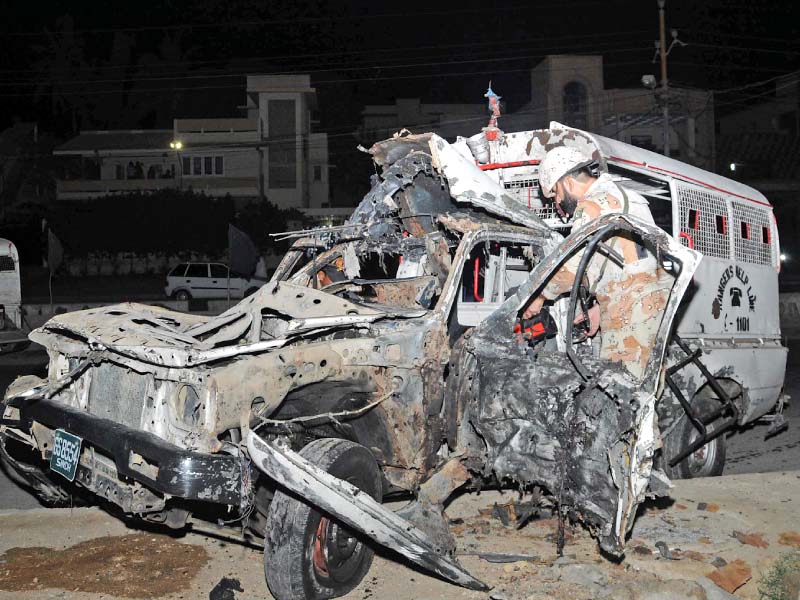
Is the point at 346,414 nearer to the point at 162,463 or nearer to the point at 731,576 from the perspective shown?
the point at 162,463

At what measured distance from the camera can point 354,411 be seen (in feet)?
14.5

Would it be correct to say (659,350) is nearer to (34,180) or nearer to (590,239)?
(590,239)

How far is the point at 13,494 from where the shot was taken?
21.6 feet

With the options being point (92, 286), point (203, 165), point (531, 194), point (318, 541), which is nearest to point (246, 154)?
point (203, 165)

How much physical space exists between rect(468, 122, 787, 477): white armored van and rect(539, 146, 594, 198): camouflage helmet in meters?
0.50

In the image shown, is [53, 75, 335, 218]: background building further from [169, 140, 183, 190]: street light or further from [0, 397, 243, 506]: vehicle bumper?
[0, 397, 243, 506]: vehicle bumper

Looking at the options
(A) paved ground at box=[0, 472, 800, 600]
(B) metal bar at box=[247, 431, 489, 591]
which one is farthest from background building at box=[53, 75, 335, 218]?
(B) metal bar at box=[247, 431, 489, 591]

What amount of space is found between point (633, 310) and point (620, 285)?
21 cm

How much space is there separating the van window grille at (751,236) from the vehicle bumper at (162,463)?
560 cm

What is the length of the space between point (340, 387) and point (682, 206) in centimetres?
399

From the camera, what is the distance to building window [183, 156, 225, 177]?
46.3 meters

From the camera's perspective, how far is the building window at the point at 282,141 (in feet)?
151

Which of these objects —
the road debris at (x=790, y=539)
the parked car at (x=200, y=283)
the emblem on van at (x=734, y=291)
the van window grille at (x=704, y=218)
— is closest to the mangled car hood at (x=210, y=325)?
the road debris at (x=790, y=539)

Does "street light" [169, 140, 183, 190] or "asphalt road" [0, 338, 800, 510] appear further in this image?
"street light" [169, 140, 183, 190]
